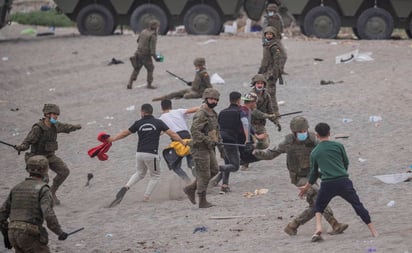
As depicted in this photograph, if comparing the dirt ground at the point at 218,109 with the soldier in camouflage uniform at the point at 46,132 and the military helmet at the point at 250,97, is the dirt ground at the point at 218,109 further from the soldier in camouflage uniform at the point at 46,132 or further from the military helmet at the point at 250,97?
the military helmet at the point at 250,97

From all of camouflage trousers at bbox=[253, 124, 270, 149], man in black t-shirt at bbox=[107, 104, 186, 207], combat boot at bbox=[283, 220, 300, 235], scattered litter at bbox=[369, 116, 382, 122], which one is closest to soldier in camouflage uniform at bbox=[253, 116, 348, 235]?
combat boot at bbox=[283, 220, 300, 235]

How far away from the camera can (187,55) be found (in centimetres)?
2592

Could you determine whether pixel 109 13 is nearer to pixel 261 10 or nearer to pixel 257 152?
pixel 261 10

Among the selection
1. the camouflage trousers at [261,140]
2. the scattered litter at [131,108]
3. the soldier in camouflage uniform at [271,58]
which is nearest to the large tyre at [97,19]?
the scattered litter at [131,108]

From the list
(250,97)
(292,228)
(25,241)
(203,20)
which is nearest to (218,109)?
(250,97)

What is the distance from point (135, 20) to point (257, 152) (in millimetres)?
18437

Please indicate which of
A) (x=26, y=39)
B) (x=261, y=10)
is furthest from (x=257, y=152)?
(x=26, y=39)

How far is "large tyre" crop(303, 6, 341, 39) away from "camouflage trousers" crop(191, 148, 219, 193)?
15877 millimetres

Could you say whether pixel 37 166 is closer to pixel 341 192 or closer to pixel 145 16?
pixel 341 192

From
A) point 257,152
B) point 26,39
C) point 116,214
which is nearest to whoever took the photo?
point 257,152

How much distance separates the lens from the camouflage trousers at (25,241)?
9.35 meters

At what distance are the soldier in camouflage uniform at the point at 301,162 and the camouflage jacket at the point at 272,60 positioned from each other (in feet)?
19.7

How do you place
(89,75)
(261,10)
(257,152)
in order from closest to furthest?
(257,152), (89,75), (261,10)

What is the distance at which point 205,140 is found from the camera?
39.7ft
